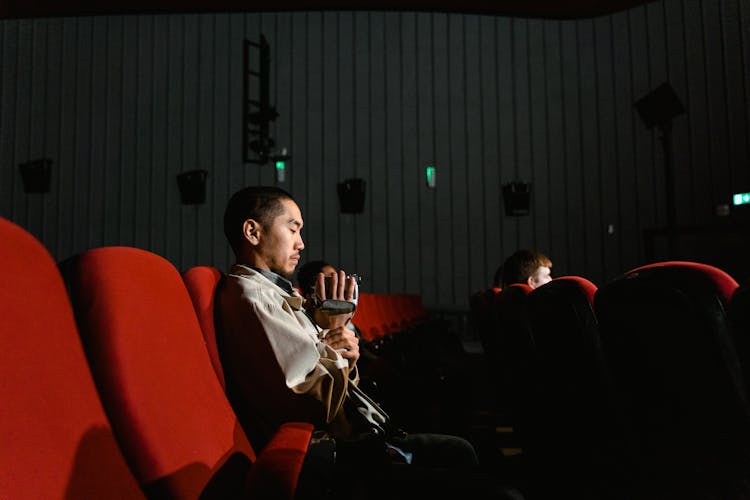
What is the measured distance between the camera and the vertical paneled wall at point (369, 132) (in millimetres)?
6645

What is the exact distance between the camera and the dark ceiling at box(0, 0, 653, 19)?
6.55 metres

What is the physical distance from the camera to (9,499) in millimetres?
493

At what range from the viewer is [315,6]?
6.75m

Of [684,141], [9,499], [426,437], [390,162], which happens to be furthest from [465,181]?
[9,499]

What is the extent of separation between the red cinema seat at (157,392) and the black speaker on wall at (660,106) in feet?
19.1

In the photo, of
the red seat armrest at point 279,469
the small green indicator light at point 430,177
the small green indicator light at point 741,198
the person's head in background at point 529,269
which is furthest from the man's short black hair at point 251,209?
the small green indicator light at point 741,198

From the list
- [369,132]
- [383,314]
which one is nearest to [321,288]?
[383,314]

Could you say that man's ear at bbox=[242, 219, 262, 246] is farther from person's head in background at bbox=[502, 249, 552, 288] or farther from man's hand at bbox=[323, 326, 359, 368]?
person's head in background at bbox=[502, 249, 552, 288]

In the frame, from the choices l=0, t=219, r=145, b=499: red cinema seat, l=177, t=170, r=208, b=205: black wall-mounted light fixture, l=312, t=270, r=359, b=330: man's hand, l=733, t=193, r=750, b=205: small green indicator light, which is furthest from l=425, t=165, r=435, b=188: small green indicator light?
l=0, t=219, r=145, b=499: red cinema seat

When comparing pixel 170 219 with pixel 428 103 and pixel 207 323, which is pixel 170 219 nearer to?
pixel 428 103

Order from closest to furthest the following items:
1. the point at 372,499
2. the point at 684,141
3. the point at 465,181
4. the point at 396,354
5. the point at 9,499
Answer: the point at 9,499, the point at 372,499, the point at 396,354, the point at 684,141, the point at 465,181

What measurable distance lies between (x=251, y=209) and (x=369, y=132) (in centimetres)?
562

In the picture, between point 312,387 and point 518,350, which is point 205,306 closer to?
point 312,387

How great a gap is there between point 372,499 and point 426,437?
18.4 inches
